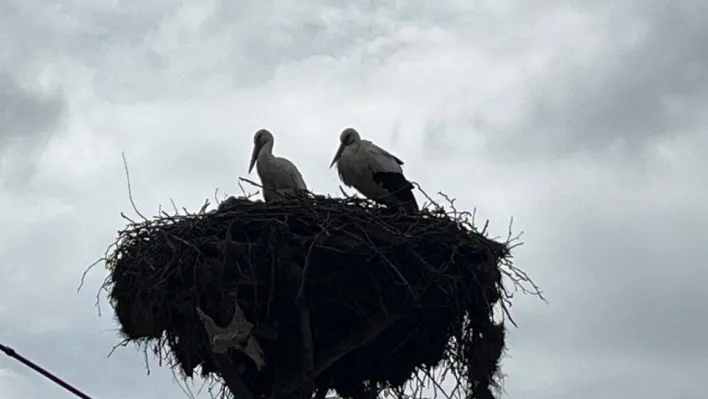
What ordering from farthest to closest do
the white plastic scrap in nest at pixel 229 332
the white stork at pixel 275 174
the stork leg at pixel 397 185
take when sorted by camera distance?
the white stork at pixel 275 174 → the stork leg at pixel 397 185 → the white plastic scrap in nest at pixel 229 332

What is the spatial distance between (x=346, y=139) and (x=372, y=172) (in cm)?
62

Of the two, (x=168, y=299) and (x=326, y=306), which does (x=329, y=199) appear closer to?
(x=326, y=306)

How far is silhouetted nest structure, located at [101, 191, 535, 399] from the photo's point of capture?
6305 mm

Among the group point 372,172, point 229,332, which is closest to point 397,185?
point 372,172

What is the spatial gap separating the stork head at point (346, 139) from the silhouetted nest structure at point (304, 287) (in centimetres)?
170

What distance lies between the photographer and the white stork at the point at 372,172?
7938mm

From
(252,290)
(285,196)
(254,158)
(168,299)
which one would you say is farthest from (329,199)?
(254,158)

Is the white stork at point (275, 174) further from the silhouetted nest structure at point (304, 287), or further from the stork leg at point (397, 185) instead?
the silhouetted nest structure at point (304, 287)

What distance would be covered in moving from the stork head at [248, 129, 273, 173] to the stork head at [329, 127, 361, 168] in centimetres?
53

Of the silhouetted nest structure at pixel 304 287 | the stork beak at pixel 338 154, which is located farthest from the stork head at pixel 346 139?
the silhouetted nest structure at pixel 304 287

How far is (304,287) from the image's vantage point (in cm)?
656

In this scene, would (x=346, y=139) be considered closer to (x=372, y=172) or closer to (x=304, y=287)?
(x=372, y=172)

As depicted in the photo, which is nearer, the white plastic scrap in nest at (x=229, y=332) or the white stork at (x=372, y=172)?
the white plastic scrap in nest at (x=229, y=332)

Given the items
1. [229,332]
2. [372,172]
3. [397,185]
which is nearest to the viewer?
[229,332]
